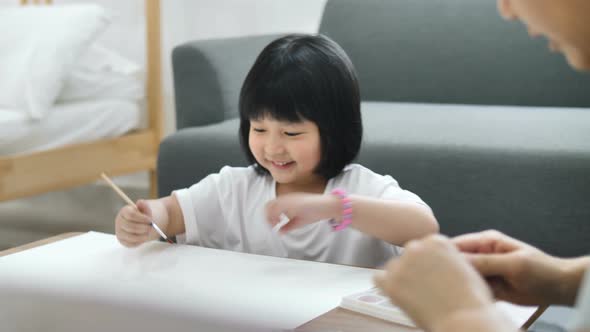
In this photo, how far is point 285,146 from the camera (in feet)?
3.90

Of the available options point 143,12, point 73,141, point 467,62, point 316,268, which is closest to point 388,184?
point 316,268

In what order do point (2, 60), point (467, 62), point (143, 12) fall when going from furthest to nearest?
1. point (143, 12)
2. point (2, 60)
3. point (467, 62)

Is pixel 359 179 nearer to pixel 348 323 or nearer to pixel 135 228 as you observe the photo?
pixel 135 228

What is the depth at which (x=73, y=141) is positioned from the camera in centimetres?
242

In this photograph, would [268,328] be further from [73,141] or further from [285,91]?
[73,141]

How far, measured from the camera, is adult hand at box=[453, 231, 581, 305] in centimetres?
65

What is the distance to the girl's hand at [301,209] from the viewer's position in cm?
99

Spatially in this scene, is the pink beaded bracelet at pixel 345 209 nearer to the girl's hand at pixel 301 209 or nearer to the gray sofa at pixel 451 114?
the girl's hand at pixel 301 209

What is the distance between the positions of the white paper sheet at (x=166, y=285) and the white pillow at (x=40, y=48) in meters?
1.33

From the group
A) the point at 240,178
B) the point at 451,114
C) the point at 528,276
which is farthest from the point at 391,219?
the point at 451,114

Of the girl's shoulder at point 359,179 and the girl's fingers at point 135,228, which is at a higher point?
the girl's shoulder at point 359,179

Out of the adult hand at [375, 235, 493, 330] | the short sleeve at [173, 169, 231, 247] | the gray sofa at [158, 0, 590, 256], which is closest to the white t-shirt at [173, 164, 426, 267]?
the short sleeve at [173, 169, 231, 247]

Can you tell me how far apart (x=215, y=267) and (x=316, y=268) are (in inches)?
4.5

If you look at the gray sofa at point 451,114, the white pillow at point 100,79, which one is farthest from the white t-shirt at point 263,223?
the white pillow at point 100,79
